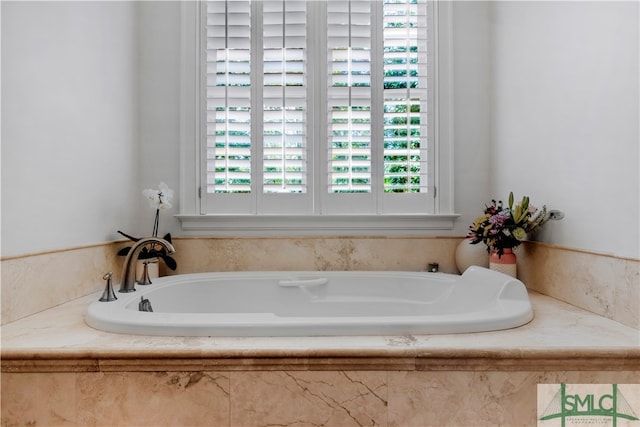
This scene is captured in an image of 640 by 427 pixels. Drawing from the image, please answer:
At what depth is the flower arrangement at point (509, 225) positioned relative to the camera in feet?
4.73

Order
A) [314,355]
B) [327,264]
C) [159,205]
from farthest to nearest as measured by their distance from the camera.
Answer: [327,264] < [159,205] < [314,355]

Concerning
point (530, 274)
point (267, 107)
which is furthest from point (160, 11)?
point (530, 274)

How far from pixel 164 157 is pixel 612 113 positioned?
6.43 feet

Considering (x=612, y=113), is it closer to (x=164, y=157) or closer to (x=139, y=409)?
(x=139, y=409)

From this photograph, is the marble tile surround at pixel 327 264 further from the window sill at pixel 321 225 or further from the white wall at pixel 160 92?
the white wall at pixel 160 92

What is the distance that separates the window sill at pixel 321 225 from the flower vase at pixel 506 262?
1.18ft

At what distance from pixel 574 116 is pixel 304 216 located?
1239 millimetres

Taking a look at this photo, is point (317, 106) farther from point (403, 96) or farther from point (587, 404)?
point (587, 404)

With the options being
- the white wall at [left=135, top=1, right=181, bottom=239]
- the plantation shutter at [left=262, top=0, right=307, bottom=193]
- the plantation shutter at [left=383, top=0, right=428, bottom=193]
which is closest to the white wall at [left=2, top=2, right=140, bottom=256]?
the white wall at [left=135, top=1, right=181, bottom=239]

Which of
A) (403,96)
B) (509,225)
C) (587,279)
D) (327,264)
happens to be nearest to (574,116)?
(509,225)

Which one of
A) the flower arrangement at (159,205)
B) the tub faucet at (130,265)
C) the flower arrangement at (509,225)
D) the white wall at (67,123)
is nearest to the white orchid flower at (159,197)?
the flower arrangement at (159,205)

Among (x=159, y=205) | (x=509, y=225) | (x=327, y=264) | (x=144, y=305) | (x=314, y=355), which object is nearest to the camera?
(x=314, y=355)

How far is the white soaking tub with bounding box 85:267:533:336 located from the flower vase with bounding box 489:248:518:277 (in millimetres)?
141

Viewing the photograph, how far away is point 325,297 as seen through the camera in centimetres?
170
